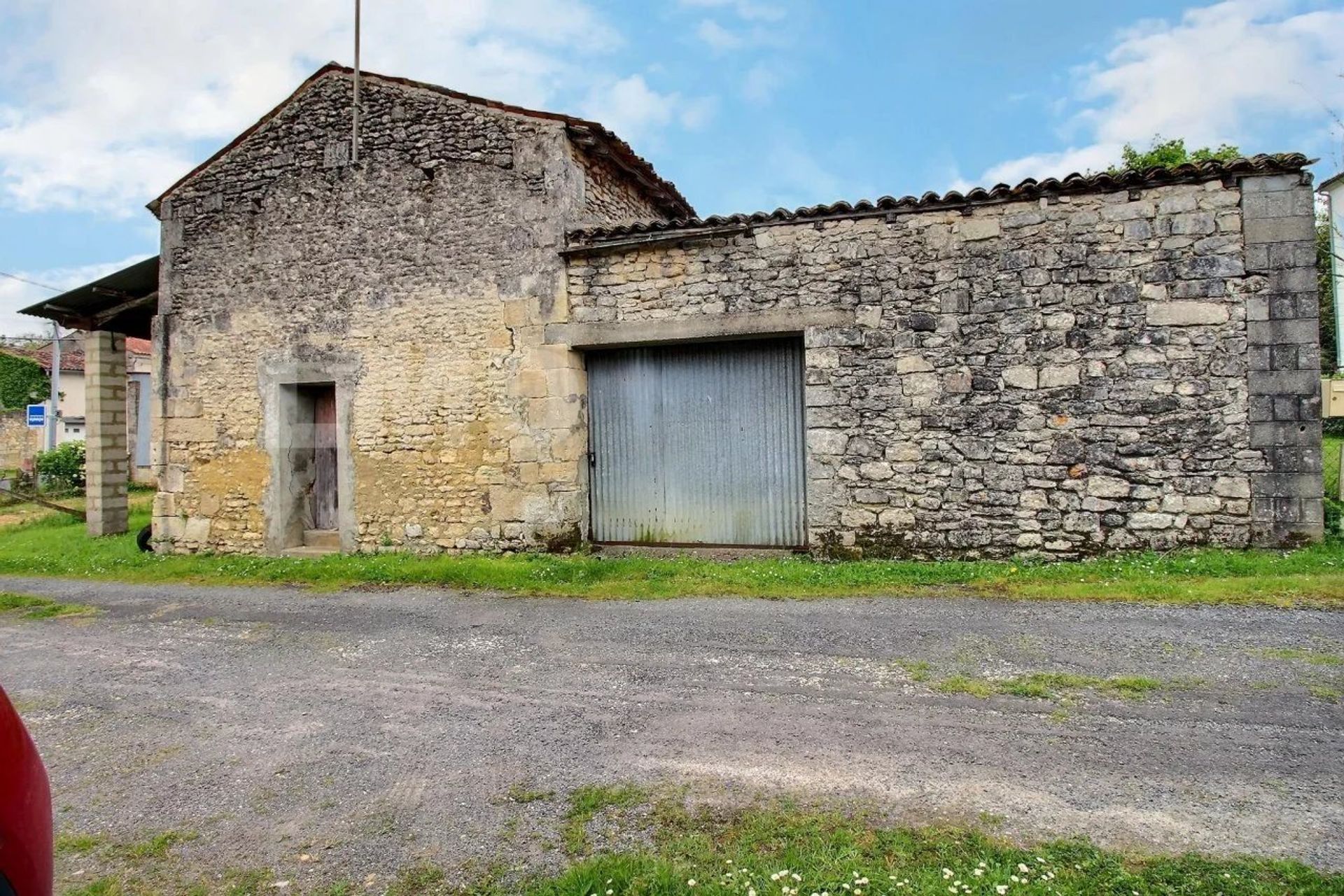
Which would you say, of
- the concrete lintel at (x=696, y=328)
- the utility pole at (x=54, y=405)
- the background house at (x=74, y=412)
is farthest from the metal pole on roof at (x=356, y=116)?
the utility pole at (x=54, y=405)

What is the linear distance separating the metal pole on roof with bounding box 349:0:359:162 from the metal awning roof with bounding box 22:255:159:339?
3500mm

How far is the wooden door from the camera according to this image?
9.92m

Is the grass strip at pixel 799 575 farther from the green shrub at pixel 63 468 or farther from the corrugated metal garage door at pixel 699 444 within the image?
the green shrub at pixel 63 468

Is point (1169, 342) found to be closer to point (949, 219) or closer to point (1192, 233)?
point (1192, 233)

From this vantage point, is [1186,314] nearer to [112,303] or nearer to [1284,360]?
[1284,360]

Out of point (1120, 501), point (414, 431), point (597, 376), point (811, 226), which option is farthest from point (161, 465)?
point (1120, 501)

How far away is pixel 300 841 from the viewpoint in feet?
9.35

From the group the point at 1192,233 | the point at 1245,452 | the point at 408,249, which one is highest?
the point at 408,249

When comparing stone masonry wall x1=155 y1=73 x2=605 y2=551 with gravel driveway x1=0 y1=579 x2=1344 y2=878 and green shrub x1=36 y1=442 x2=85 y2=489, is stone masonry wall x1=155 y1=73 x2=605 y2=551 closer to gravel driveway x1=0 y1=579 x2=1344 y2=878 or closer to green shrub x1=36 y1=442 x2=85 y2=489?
gravel driveway x1=0 y1=579 x2=1344 y2=878

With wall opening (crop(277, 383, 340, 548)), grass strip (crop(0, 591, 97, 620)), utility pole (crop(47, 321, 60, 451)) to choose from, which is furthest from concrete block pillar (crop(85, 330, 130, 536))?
utility pole (crop(47, 321, 60, 451))

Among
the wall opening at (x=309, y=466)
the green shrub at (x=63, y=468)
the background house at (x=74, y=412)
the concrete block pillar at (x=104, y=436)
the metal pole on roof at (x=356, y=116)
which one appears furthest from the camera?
the background house at (x=74, y=412)

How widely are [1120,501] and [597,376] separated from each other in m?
5.36

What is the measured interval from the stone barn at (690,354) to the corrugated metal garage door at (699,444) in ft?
0.11

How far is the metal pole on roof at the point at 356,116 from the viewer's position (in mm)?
9117
